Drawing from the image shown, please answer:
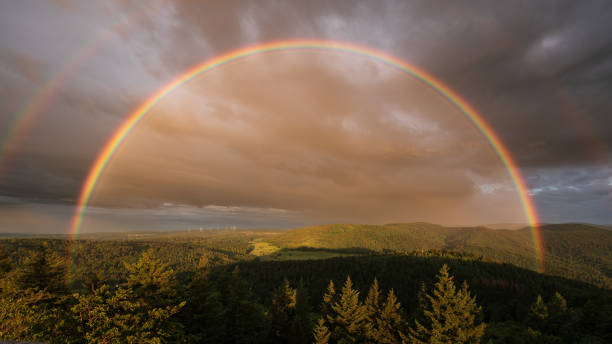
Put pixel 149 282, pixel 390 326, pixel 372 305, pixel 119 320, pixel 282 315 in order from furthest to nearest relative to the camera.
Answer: pixel 372 305 < pixel 390 326 < pixel 282 315 < pixel 149 282 < pixel 119 320

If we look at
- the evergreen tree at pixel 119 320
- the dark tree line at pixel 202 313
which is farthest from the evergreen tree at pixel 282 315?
the evergreen tree at pixel 119 320

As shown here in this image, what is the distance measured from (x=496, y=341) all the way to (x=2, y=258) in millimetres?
106028

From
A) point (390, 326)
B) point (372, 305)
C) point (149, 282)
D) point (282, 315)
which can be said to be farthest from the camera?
point (372, 305)

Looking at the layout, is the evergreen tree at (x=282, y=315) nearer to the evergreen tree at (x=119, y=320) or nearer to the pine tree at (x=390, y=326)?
the pine tree at (x=390, y=326)

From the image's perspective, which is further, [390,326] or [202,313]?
[390,326]

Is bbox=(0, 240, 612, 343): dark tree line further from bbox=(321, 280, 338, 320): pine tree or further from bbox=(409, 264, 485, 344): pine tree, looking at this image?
bbox=(321, 280, 338, 320): pine tree

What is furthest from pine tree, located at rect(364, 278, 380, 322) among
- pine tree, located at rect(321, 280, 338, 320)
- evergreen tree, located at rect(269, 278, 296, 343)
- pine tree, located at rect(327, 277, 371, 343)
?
evergreen tree, located at rect(269, 278, 296, 343)

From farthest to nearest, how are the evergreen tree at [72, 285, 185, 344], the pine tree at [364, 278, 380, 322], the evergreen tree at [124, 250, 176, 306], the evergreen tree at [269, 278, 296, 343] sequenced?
the pine tree at [364, 278, 380, 322] < the evergreen tree at [269, 278, 296, 343] < the evergreen tree at [124, 250, 176, 306] < the evergreen tree at [72, 285, 185, 344]

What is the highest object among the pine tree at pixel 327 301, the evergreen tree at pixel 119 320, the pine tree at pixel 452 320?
the evergreen tree at pixel 119 320

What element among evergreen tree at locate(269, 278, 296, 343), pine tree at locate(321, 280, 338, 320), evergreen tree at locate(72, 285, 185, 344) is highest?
evergreen tree at locate(72, 285, 185, 344)

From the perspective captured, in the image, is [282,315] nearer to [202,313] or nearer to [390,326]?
[202,313]

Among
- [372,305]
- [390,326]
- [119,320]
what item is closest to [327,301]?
[372,305]

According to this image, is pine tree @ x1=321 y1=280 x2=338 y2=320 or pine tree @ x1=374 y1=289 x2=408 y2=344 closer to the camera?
pine tree @ x1=374 y1=289 x2=408 y2=344

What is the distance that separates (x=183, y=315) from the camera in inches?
1151
